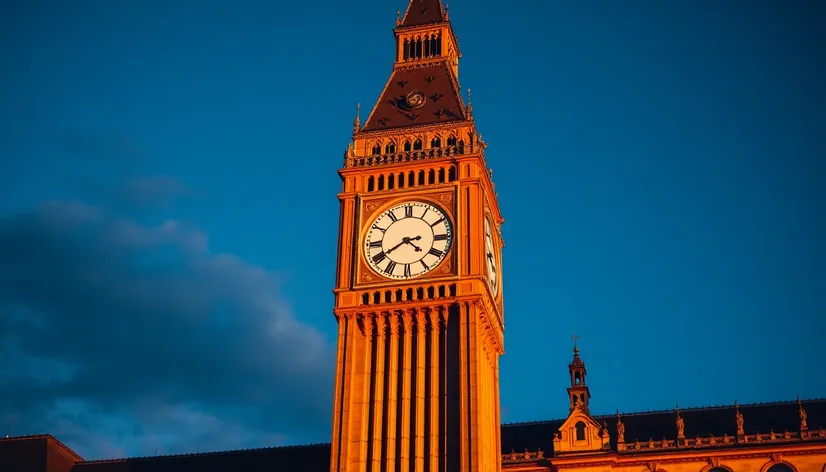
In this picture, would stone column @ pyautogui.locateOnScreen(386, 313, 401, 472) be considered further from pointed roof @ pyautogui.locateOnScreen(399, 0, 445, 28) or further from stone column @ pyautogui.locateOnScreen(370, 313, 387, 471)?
pointed roof @ pyautogui.locateOnScreen(399, 0, 445, 28)

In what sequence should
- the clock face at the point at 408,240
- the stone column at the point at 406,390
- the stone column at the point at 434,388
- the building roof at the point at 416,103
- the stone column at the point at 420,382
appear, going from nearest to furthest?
the stone column at the point at 434,388 → the stone column at the point at 420,382 → the stone column at the point at 406,390 → the clock face at the point at 408,240 → the building roof at the point at 416,103

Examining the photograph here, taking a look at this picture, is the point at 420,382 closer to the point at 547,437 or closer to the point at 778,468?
the point at 547,437

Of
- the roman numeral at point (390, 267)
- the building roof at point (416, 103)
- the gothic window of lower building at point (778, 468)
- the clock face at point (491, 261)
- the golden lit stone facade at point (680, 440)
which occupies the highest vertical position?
the building roof at point (416, 103)

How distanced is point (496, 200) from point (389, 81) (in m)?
10.6

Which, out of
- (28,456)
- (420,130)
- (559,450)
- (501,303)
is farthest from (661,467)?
(28,456)

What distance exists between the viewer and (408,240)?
7419cm

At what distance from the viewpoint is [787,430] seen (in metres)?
78.5

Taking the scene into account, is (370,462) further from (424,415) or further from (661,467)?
(661,467)

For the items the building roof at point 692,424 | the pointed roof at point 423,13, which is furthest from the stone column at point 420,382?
the pointed roof at point 423,13

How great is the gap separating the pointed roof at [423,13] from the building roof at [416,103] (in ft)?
14.7

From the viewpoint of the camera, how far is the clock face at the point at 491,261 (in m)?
75.5

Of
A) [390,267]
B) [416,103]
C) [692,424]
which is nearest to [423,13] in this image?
[416,103]

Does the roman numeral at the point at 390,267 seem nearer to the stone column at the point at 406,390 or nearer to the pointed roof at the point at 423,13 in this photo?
the stone column at the point at 406,390

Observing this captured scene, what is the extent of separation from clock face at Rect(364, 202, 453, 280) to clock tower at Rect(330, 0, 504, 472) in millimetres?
59
